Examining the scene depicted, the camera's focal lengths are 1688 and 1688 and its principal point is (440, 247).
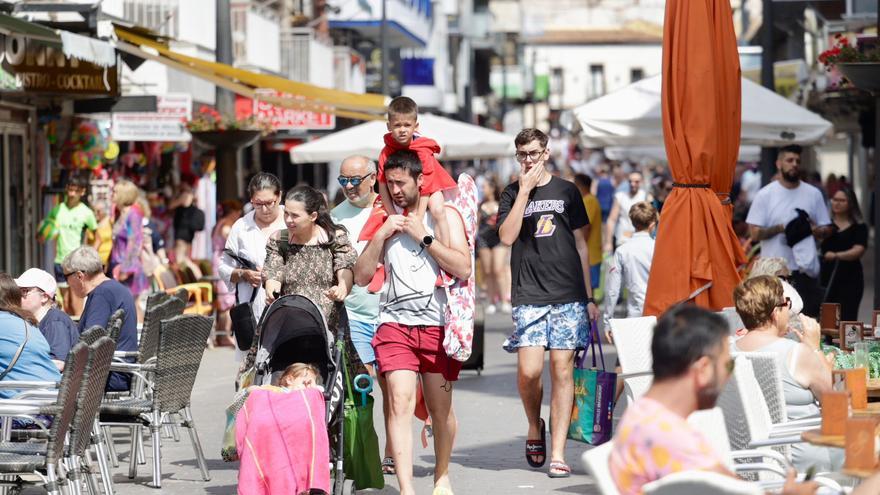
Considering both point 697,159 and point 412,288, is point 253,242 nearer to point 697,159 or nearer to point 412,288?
point 412,288

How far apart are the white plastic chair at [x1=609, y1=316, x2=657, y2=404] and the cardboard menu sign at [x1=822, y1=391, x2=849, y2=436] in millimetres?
2350

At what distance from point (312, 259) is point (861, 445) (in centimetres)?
405

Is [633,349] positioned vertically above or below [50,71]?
below

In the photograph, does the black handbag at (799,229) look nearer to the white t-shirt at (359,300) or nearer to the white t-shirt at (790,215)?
the white t-shirt at (790,215)

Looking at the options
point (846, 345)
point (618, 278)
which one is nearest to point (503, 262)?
point (618, 278)

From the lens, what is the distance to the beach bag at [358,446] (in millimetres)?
8609

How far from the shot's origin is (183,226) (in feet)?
70.3

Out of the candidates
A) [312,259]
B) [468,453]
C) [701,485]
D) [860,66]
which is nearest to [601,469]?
[701,485]

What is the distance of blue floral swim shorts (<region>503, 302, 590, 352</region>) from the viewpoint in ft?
32.3

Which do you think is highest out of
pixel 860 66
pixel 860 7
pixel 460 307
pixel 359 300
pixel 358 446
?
pixel 860 7

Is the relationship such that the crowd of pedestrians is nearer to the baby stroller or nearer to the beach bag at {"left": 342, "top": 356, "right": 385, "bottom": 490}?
the baby stroller

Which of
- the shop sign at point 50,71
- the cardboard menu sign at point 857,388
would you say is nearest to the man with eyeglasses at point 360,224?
the cardboard menu sign at point 857,388

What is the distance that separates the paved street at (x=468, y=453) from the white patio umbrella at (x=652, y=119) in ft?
7.89

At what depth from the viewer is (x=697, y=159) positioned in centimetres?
938
